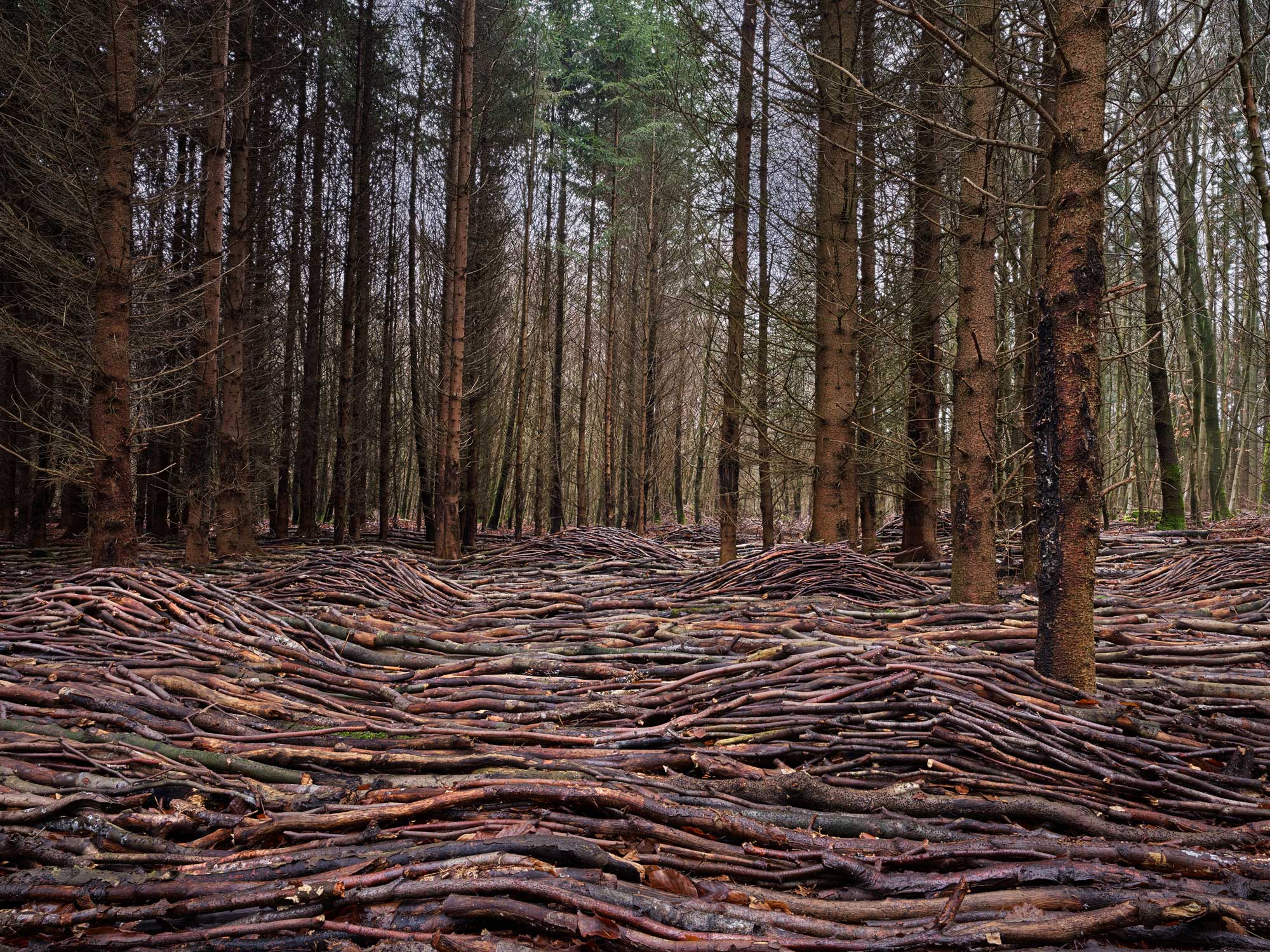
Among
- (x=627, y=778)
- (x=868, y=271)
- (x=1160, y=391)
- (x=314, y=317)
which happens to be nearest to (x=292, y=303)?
(x=314, y=317)

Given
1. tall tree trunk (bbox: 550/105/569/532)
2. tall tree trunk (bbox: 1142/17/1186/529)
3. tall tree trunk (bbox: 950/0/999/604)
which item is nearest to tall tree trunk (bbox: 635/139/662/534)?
tall tree trunk (bbox: 550/105/569/532)

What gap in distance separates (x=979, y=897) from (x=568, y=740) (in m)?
1.66

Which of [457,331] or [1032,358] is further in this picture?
[457,331]

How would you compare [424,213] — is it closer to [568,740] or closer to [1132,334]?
[568,740]

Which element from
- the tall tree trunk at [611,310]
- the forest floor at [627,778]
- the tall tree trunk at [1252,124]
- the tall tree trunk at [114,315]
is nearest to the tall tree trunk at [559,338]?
the tall tree trunk at [611,310]

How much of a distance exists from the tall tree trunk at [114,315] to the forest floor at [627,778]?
3.92 ft

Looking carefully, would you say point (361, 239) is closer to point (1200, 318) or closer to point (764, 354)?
point (764, 354)

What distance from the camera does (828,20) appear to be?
771cm

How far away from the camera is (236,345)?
9.70 m

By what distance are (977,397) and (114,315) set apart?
6.85m

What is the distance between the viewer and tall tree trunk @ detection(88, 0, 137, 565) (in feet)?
19.8

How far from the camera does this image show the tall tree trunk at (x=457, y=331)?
405 inches

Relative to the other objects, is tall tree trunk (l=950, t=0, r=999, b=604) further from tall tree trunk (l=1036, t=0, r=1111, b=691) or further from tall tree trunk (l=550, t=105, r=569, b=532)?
tall tree trunk (l=550, t=105, r=569, b=532)

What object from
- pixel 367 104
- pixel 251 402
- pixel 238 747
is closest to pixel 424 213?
pixel 367 104
